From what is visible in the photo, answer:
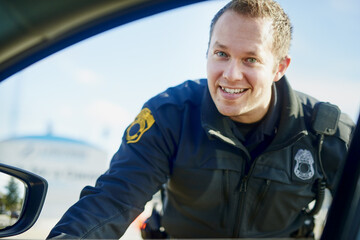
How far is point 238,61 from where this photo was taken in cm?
136

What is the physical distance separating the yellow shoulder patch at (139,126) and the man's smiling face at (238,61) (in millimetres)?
227

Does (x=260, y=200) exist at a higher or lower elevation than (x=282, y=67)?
lower

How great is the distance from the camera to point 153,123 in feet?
4.75

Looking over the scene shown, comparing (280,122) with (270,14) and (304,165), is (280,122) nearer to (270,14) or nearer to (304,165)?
(304,165)

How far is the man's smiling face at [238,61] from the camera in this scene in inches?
53.3

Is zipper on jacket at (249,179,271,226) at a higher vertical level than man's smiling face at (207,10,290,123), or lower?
lower

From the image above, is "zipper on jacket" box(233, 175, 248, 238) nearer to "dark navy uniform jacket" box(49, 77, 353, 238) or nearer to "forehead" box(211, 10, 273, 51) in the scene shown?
"dark navy uniform jacket" box(49, 77, 353, 238)

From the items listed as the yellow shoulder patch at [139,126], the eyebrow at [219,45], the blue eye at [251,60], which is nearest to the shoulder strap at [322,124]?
the blue eye at [251,60]

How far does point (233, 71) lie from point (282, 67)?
0.30m

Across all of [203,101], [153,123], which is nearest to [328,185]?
[203,101]

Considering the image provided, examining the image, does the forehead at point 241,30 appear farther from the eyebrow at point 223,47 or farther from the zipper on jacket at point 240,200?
the zipper on jacket at point 240,200

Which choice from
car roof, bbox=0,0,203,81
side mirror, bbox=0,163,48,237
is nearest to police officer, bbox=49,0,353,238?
car roof, bbox=0,0,203,81

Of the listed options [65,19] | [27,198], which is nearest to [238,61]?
[65,19]

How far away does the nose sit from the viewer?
1.35 m
